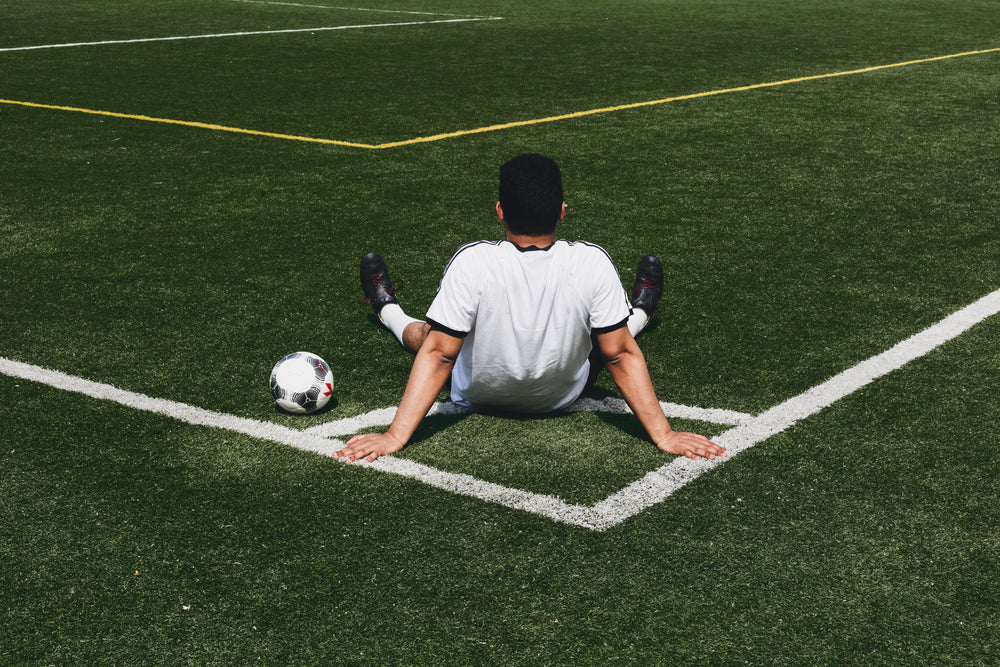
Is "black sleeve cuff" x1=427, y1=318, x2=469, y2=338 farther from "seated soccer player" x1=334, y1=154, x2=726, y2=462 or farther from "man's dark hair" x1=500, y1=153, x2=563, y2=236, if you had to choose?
"man's dark hair" x1=500, y1=153, x2=563, y2=236

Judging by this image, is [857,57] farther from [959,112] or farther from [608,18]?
[608,18]

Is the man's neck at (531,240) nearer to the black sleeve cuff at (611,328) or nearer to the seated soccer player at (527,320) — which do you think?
the seated soccer player at (527,320)

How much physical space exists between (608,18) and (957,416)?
21245mm

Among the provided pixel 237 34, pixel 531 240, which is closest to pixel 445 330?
pixel 531 240

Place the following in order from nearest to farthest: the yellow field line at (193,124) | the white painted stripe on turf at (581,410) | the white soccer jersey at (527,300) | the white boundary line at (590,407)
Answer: the white boundary line at (590,407) → the white soccer jersey at (527,300) → the white painted stripe on turf at (581,410) → the yellow field line at (193,124)

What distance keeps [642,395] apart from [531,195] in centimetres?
91

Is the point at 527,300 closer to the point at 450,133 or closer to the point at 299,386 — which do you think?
the point at 299,386

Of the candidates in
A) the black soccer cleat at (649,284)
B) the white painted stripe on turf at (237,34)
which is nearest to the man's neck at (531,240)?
the black soccer cleat at (649,284)

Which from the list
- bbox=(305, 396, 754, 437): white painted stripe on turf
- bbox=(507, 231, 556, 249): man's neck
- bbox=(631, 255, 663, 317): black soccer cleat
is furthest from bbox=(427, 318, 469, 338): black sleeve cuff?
bbox=(631, 255, 663, 317): black soccer cleat

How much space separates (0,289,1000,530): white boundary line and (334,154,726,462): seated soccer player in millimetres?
152

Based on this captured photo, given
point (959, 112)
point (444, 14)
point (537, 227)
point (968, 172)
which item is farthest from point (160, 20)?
point (537, 227)

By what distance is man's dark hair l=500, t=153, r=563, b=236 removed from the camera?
159 inches

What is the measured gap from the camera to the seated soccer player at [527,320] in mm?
4113

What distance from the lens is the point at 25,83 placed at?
46.6ft
